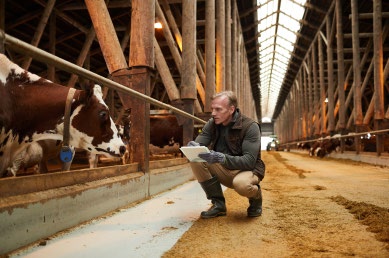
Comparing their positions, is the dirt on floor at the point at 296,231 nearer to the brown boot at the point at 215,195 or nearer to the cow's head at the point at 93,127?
the brown boot at the point at 215,195

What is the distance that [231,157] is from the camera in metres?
2.99

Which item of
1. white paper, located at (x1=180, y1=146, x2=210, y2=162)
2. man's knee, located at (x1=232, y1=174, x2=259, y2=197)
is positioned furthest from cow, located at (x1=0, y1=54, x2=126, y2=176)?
man's knee, located at (x1=232, y1=174, x2=259, y2=197)

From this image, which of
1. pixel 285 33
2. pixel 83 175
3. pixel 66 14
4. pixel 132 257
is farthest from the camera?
pixel 285 33

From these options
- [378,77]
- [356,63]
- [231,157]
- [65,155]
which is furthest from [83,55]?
[356,63]

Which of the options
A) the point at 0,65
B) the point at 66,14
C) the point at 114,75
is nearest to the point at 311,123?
the point at 66,14

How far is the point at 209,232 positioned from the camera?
261 centimetres

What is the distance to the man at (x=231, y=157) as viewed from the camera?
3041mm

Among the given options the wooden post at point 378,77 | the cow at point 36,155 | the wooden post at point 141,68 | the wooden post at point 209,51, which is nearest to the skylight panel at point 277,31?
the wooden post at point 378,77

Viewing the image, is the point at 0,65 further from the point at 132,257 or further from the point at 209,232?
the point at 209,232

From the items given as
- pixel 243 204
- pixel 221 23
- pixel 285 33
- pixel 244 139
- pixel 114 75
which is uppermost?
pixel 285 33

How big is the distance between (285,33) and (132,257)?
30.9 m

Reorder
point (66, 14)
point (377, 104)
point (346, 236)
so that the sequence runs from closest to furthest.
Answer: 1. point (346, 236)
2. point (377, 104)
3. point (66, 14)

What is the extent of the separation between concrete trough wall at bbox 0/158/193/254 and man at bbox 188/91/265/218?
2.75 ft

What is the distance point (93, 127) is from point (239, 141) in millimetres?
1396
